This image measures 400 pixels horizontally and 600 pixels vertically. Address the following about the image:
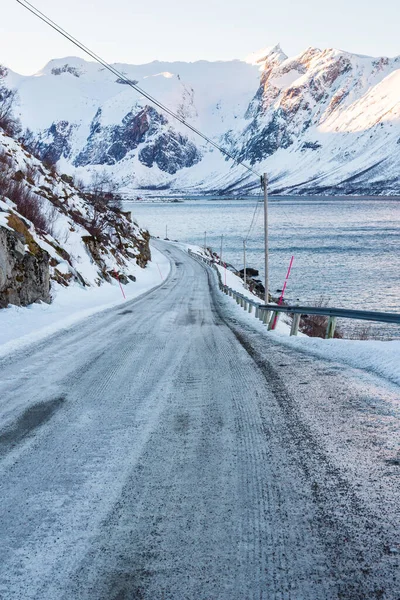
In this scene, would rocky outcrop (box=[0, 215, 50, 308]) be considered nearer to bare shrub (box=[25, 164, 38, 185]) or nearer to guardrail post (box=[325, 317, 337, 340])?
guardrail post (box=[325, 317, 337, 340])

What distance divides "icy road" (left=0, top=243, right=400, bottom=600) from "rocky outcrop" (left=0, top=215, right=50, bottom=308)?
7415 mm

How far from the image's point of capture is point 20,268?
15320 mm

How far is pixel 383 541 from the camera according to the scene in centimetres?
309

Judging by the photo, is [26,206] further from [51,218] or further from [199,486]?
[199,486]

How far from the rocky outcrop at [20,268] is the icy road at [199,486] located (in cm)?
742

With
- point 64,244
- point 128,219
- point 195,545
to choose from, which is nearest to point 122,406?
point 195,545

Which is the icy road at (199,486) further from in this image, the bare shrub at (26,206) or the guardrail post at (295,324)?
the bare shrub at (26,206)

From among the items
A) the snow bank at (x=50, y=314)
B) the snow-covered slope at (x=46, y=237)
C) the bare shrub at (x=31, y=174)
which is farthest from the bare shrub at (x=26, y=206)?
the bare shrub at (x=31, y=174)

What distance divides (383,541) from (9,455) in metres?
3.09

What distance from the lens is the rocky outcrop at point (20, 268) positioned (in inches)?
565

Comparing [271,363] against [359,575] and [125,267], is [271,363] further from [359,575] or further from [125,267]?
[125,267]

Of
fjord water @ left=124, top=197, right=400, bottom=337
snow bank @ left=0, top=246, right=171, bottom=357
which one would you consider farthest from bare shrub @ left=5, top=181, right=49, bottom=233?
fjord water @ left=124, top=197, right=400, bottom=337

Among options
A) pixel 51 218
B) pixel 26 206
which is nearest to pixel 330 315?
pixel 26 206

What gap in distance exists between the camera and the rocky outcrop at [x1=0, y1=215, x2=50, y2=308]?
14.4 meters
